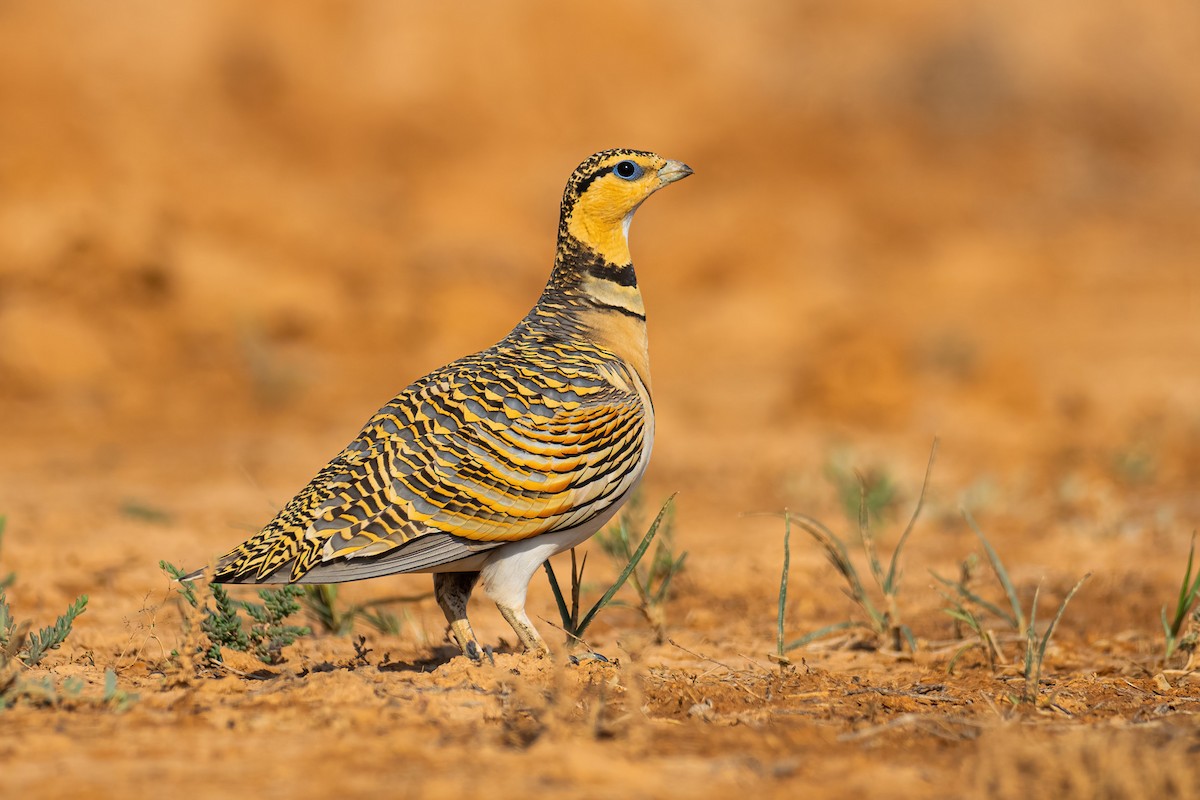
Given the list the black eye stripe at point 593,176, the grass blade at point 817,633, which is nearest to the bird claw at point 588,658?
the grass blade at point 817,633

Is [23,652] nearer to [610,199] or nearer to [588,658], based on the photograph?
[588,658]

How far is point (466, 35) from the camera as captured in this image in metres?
26.1

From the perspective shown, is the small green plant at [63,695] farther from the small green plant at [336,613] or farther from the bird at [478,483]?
the small green plant at [336,613]

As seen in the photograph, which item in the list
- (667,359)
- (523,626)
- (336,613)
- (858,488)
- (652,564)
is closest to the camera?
(523,626)

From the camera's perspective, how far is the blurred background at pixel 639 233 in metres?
11.2

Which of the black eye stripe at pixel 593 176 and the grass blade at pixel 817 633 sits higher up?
the black eye stripe at pixel 593 176

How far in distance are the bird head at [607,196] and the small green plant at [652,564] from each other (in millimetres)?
1177

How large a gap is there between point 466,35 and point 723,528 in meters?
20.5

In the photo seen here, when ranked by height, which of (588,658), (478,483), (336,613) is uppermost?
(478,483)

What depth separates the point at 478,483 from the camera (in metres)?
3.73

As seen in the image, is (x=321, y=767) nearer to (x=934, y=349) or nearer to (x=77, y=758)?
(x=77, y=758)

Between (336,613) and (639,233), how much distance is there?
18320 mm

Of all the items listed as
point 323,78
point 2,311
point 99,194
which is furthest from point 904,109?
point 2,311

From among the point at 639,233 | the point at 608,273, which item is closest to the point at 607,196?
the point at 608,273
